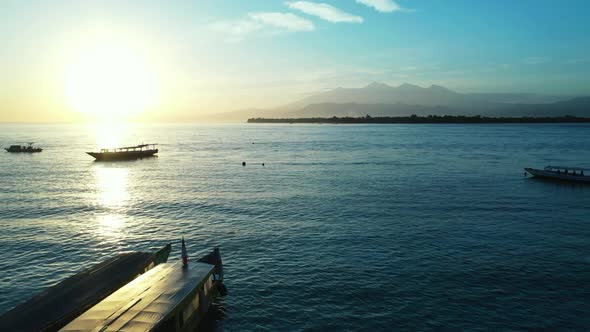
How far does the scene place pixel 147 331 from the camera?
1560cm

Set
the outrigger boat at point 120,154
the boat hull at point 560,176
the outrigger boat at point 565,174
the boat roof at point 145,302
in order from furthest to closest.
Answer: the outrigger boat at point 120,154
the outrigger boat at point 565,174
the boat hull at point 560,176
the boat roof at point 145,302

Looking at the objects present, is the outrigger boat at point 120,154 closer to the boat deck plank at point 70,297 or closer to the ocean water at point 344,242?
the ocean water at point 344,242

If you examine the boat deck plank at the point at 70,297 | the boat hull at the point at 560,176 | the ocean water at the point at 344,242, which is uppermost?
the boat hull at the point at 560,176

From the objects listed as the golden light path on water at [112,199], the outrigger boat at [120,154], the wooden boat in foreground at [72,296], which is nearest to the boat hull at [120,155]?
the outrigger boat at [120,154]

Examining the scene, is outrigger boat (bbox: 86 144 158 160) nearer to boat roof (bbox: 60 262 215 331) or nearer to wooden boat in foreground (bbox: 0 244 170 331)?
wooden boat in foreground (bbox: 0 244 170 331)

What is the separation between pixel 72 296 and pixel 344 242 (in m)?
21.7

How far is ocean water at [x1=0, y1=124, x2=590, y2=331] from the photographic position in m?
23.0

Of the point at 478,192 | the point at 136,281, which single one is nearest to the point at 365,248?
the point at 136,281

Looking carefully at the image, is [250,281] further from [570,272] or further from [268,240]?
[570,272]

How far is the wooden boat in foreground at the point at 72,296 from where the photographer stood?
59.4ft

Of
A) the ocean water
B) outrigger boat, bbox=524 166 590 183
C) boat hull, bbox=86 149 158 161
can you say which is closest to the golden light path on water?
the ocean water

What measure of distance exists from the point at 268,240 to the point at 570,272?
23547mm

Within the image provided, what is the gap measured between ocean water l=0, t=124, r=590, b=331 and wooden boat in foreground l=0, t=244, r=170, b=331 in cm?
562

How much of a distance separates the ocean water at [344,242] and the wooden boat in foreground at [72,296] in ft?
18.4
